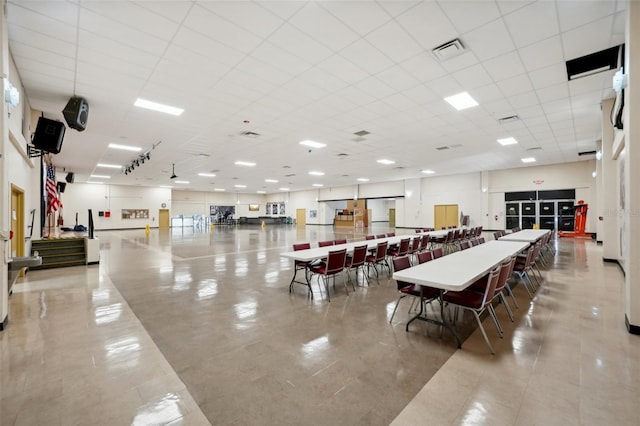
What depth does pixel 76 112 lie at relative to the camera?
512 centimetres

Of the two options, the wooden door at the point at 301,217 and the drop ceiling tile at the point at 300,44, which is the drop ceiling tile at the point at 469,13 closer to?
the drop ceiling tile at the point at 300,44

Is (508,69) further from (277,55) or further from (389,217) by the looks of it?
(389,217)

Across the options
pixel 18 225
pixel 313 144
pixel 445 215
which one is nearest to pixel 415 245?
pixel 313 144

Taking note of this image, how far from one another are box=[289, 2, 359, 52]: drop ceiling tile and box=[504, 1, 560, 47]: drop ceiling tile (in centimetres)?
188

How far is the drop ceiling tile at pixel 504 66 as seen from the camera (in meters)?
4.11

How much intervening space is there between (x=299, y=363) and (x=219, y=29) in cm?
386

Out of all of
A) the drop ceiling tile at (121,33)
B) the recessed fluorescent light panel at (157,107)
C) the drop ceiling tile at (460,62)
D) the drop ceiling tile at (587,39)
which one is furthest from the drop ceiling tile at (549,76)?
the recessed fluorescent light panel at (157,107)

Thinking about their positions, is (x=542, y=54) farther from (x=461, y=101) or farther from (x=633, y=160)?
(x=633, y=160)

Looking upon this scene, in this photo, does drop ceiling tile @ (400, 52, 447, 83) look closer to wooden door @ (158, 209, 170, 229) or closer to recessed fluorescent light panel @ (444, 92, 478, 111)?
recessed fluorescent light panel @ (444, 92, 478, 111)

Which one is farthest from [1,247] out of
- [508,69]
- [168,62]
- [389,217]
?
[389,217]

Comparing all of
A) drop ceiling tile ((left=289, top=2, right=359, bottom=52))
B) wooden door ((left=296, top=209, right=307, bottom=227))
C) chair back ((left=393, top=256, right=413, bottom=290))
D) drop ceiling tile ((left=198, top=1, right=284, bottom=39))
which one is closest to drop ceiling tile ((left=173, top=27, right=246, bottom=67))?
drop ceiling tile ((left=198, top=1, right=284, bottom=39))

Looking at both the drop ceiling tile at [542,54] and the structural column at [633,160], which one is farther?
the drop ceiling tile at [542,54]

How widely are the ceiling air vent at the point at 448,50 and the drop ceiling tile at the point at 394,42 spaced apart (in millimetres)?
257

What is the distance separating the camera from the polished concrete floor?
1.85 m
